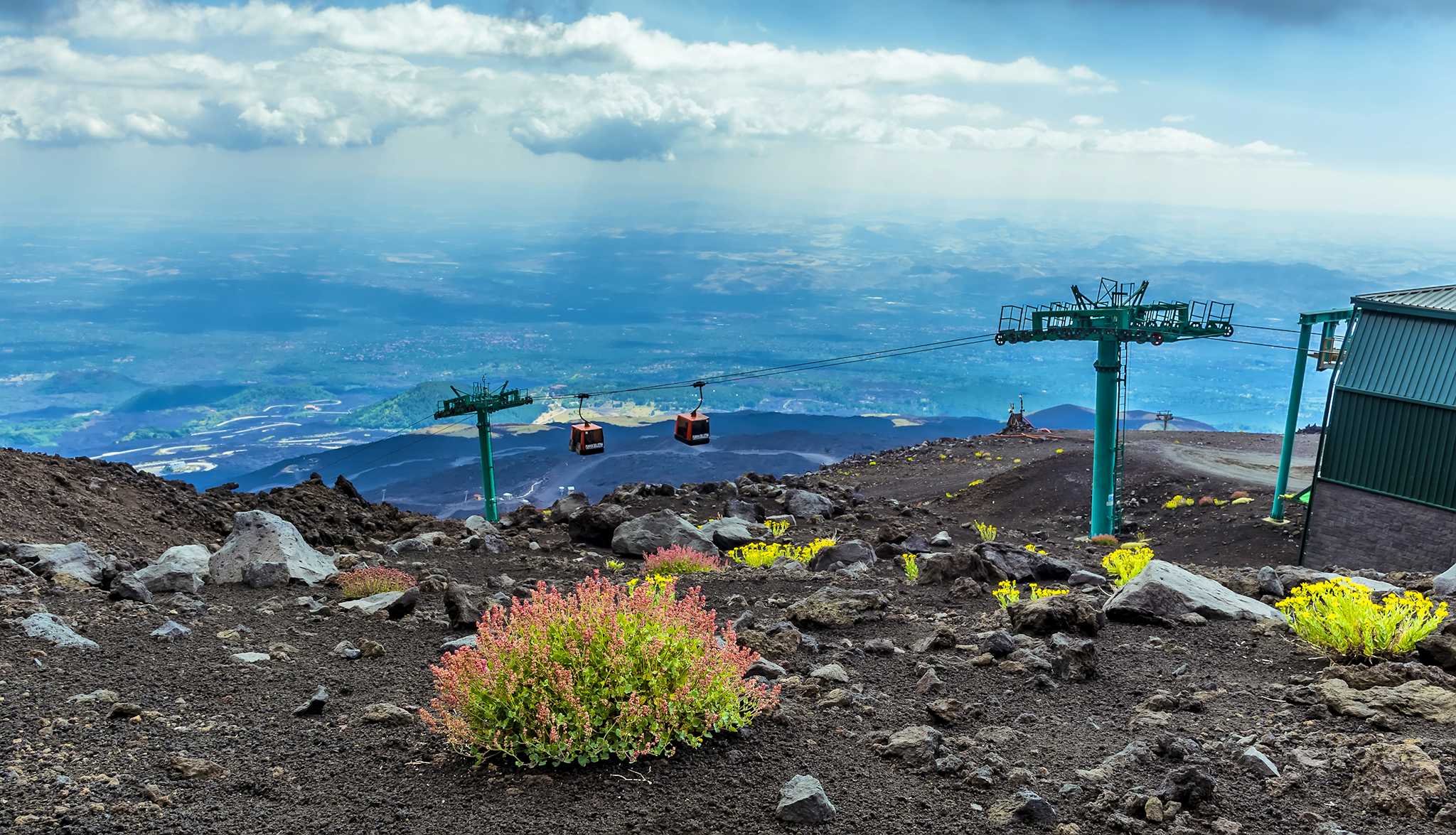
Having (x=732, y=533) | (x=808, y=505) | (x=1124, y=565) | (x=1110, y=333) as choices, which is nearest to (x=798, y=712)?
(x=1124, y=565)

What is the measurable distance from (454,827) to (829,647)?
3550 millimetres

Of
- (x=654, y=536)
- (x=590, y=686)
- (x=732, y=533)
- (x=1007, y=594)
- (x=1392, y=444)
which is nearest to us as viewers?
(x=590, y=686)

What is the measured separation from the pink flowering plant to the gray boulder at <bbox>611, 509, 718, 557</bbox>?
10009 millimetres

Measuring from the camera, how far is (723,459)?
109188 millimetres

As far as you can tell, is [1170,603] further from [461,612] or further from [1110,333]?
[1110,333]

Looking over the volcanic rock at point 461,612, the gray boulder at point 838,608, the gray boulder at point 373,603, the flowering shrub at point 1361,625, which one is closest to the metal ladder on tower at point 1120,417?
the gray boulder at point 838,608

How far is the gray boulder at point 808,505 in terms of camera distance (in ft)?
69.8

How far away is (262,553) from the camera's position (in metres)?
11.2

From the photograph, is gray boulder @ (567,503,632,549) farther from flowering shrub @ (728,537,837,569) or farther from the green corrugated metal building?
the green corrugated metal building

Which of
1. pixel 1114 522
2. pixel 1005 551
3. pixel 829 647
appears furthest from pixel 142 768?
pixel 1114 522

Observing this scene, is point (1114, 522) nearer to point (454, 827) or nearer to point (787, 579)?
point (787, 579)

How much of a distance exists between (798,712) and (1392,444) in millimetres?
17022

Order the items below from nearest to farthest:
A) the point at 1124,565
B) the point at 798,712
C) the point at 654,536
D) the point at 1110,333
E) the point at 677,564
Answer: the point at 798,712 → the point at 1124,565 → the point at 677,564 → the point at 654,536 → the point at 1110,333

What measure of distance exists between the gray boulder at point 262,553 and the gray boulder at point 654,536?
5.38m
